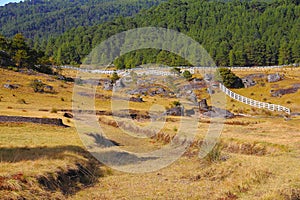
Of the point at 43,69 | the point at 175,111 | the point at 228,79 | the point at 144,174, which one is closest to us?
the point at 144,174

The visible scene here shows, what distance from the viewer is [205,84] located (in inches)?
3999

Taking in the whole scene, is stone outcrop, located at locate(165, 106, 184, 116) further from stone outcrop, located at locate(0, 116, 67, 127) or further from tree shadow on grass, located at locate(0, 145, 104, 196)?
tree shadow on grass, located at locate(0, 145, 104, 196)

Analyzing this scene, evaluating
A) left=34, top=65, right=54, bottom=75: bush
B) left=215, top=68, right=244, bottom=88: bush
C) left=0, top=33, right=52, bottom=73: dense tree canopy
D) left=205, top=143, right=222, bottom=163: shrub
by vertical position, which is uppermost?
left=0, top=33, right=52, bottom=73: dense tree canopy

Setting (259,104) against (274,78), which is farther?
(274,78)

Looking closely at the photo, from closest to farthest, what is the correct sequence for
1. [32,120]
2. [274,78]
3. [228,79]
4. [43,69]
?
[32,120], [274,78], [228,79], [43,69]

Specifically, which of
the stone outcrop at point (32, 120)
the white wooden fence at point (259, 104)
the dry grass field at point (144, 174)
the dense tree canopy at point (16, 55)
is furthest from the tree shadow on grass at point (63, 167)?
the dense tree canopy at point (16, 55)

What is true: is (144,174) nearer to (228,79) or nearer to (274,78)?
(228,79)

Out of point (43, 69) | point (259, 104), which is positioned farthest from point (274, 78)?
point (43, 69)

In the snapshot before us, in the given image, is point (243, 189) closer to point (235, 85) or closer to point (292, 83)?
point (292, 83)

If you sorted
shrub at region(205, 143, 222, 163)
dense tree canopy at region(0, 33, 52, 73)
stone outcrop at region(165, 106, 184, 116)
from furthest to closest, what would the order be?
dense tree canopy at region(0, 33, 52, 73), stone outcrop at region(165, 106, 184, 116), shrub at region(205, 143, 222, 163)

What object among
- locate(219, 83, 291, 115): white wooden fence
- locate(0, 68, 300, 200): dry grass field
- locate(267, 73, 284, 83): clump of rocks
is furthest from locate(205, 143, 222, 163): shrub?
locate(267, 73, 284, 83): clump of rocks

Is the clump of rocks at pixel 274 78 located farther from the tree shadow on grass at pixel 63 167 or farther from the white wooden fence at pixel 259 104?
the tree shadow on grass at pixel 63 167

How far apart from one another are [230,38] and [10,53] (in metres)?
117

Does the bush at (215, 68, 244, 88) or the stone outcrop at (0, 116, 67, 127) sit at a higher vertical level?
the bush at (215, 68, 244, 88)
